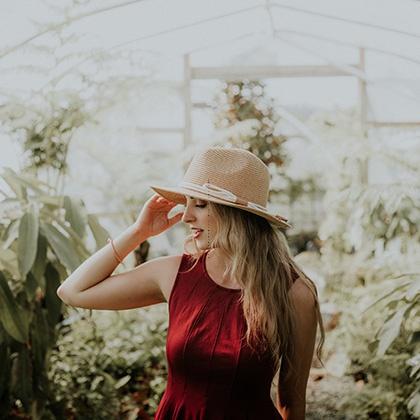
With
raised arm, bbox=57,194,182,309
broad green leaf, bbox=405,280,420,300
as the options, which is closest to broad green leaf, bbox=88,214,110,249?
raised arm, bbox=57,194,182,309

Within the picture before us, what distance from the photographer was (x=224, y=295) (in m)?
1.97

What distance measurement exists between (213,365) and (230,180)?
45 centimetres

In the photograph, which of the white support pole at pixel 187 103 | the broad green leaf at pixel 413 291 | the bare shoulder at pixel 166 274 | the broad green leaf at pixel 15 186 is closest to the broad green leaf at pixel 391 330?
the broad green leaf at pixel 413 291

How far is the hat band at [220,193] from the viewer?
1892mm

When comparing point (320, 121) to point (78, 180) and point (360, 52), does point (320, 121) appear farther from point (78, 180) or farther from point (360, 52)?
point (78, 180)

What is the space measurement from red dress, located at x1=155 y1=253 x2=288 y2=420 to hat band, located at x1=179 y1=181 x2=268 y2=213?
0.23 meters

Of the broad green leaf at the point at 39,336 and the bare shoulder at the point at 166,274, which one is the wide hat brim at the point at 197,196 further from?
the broad green leaf at the point at 39,336

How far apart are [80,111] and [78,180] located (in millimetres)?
2990

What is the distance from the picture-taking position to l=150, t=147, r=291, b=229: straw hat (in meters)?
1.92

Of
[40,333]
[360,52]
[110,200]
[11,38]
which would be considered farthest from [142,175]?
[40,333]

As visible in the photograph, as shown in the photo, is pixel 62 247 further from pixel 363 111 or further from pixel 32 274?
pixel 363 111

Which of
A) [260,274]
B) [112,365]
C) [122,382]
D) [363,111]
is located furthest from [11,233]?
[363,111]

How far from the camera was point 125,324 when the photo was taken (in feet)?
18.1

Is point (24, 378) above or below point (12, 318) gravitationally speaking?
below
